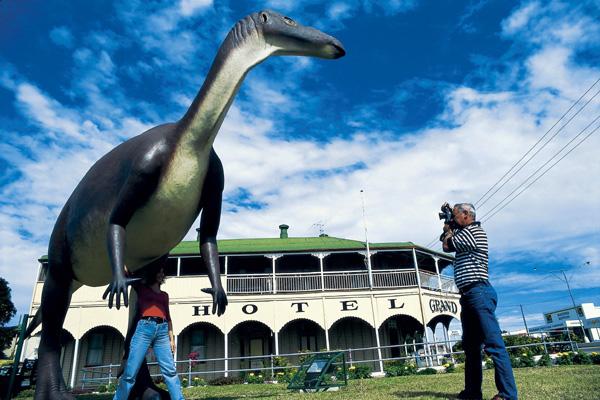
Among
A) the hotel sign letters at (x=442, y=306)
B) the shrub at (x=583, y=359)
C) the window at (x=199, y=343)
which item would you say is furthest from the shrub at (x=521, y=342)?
the window at (x=199, y=343)

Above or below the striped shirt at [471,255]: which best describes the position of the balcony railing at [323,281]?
above

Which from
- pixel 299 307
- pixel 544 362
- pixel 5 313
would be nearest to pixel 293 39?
pixel 544 362

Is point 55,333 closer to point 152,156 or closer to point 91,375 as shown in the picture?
point 152,156

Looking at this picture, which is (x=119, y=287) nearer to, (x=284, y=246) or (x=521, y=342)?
(x=521, y=342)

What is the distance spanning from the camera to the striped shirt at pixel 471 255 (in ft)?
13.4

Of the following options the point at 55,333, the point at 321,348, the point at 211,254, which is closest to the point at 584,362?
the point at 211,254

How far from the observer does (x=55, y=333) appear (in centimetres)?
417

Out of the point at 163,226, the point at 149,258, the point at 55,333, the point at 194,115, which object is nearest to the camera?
the point at 194,115

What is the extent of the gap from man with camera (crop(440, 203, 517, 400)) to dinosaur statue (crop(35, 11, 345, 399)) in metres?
2.12

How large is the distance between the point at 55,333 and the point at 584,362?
11536mm

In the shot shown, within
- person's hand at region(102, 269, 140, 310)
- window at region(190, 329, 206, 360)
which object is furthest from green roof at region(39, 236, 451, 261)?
person's hand at region(102, 269, 140, 310)

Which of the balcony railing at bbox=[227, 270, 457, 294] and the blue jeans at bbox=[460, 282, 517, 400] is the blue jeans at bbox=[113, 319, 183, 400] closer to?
the blue jeans at bbox=[460, 282, 517, 400]

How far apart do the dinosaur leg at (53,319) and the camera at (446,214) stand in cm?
369

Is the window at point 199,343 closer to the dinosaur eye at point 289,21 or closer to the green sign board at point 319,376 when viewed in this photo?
the green sign board at point 319,376
